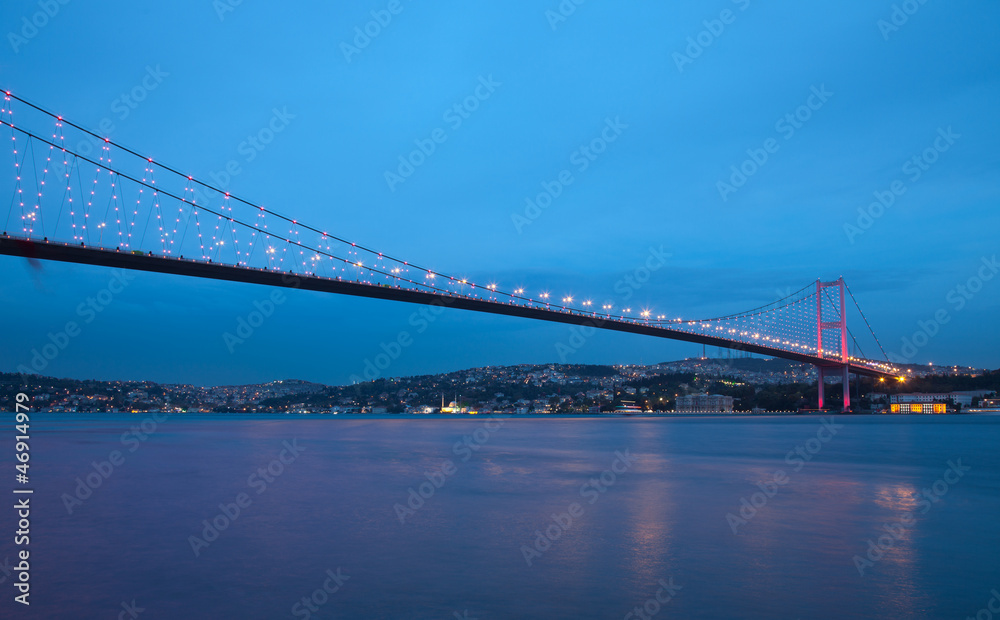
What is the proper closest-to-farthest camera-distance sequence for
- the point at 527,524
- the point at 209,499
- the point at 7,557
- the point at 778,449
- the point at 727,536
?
1. the point at 7,557
2. the point at 727,536
3. the point at 527,524
4. the point at 209,499
5. the point at 778,449

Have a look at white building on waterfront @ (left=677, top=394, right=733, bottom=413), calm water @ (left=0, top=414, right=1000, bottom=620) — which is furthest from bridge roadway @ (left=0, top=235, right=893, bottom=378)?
white building on waterfront @ (left=677, top=394, right=733, bottom=413)

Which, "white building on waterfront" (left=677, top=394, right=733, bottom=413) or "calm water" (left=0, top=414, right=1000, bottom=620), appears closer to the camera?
"calm water" (left=0, top=414, right=1000, bottom=620)

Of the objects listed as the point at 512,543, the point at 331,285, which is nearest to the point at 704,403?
the point at 331,285

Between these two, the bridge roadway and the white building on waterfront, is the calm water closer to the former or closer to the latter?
the bridge roadway

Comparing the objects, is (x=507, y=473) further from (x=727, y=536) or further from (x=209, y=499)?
(x=727, y=536)

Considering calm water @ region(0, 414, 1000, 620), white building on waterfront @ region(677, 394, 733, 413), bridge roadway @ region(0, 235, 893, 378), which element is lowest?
calm water @ region(0, 414, 1000, 620)

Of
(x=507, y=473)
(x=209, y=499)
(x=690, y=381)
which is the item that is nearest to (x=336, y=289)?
(x=507, y=473)
